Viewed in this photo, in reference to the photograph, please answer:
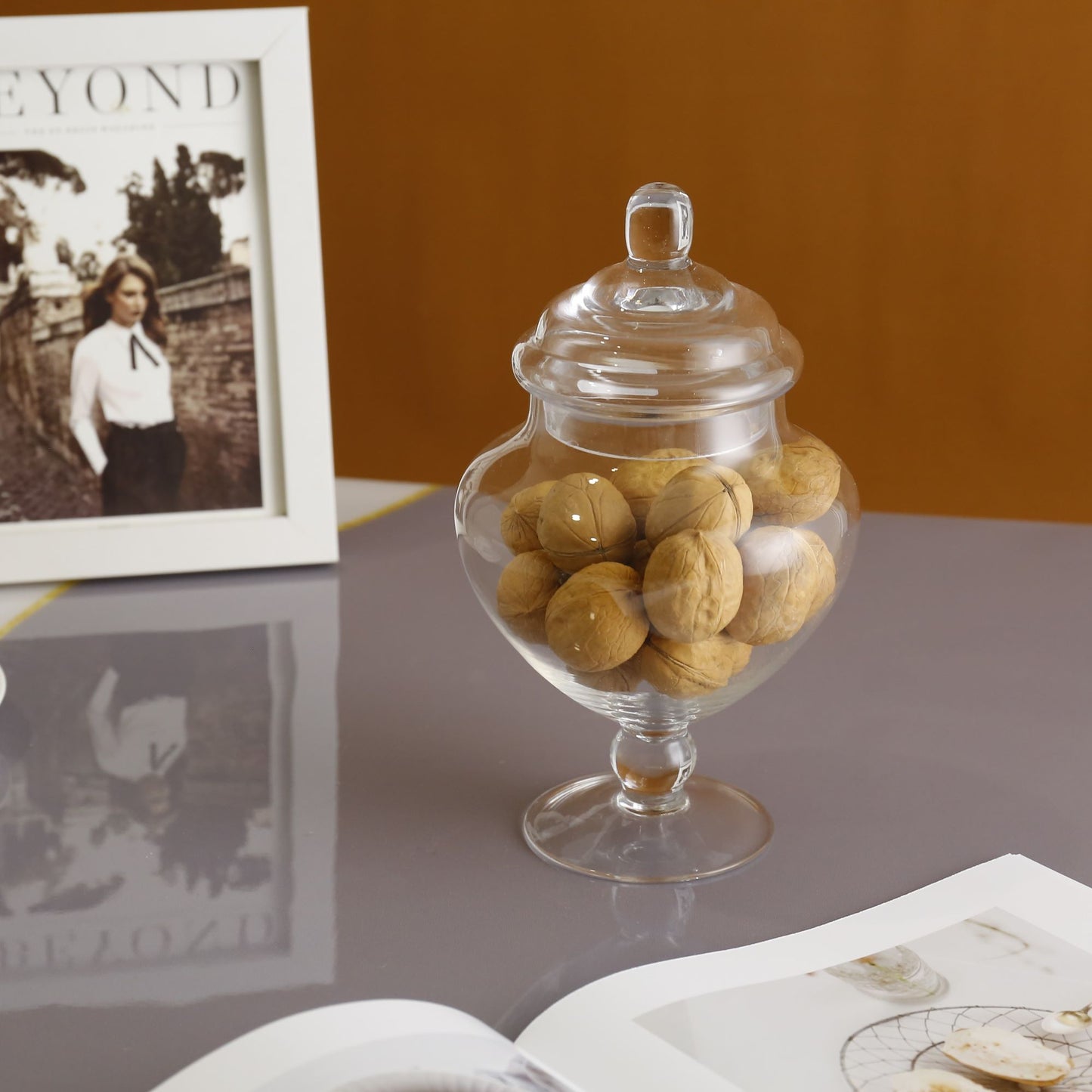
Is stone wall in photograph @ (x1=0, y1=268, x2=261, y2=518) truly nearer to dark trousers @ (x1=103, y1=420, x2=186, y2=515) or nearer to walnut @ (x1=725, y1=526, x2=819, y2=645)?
dark trousers @ (x1=103, y1=420, x2=186, y2=515)

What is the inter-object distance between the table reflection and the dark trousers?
0.18 ft

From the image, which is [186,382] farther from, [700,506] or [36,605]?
[700,506]

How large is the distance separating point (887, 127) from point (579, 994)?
5.08 feet

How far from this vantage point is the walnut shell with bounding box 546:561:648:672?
561 mm

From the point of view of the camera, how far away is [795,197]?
189cm

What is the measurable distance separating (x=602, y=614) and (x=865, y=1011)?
18cm

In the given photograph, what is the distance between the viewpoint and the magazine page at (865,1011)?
0.50 m

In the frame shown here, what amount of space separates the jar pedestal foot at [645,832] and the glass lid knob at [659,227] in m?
0.26

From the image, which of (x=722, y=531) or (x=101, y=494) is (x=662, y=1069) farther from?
(x=101, y=494)

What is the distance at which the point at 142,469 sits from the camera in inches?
38.9

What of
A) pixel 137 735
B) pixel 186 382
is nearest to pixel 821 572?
pixel 137 735

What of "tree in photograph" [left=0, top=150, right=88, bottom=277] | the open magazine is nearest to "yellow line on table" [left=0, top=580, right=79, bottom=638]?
"tree in photograph" [left=0, top=150, right=88, bottom=277]

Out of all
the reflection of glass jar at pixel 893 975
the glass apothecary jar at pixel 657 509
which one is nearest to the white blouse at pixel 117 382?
the glass apothecary jar at pixel 657 509

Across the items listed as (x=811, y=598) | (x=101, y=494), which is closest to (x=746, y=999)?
(x=811, y=598)
